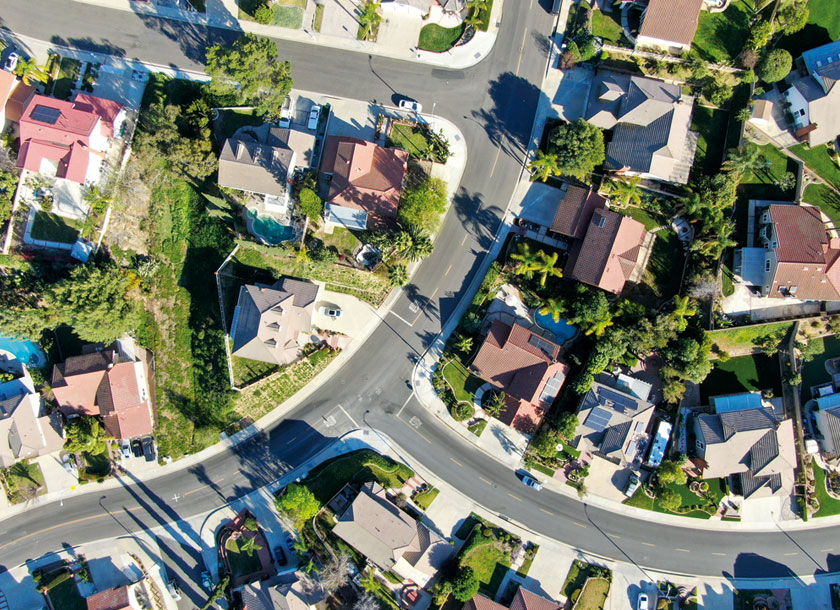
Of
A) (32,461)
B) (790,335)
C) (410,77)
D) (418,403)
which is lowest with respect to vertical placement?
(32,461)

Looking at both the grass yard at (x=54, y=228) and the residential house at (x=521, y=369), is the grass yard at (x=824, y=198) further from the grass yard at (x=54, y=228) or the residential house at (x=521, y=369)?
the grass yard at (x=54, y=228)

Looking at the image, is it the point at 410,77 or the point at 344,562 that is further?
the point at 410,77

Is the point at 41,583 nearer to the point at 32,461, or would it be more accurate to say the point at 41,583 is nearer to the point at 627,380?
the point at 32,461

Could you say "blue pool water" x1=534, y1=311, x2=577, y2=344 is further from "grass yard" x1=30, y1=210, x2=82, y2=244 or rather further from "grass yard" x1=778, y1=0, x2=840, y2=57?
"grass yard" x1=30, y1=210, x2=82, y2=244

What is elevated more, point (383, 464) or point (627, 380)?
point (627, 380)

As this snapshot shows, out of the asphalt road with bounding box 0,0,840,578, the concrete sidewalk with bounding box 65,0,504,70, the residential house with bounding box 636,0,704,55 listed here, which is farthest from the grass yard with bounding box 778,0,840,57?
the concrete sidewalk with bounding box 65,0,504,70

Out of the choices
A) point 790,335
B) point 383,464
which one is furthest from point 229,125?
point 790,335

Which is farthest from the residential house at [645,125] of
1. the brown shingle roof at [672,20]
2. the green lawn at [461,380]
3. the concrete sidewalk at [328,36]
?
the green lawn at [461,380]

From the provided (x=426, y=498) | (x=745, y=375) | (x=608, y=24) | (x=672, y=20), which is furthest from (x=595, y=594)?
(x=608, y=24)
